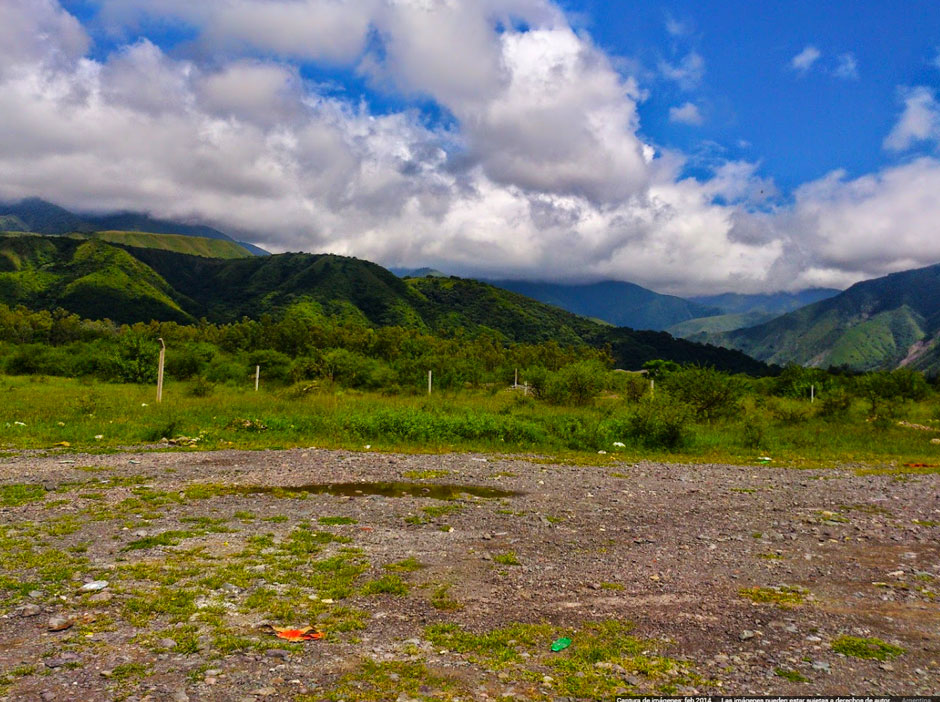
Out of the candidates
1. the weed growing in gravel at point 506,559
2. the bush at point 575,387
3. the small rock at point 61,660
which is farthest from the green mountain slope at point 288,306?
the small rock at point 61,660

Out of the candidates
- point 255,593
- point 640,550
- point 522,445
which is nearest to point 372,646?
point 255,593

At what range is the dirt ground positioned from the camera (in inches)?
187

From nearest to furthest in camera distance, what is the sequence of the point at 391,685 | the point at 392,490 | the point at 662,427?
the point at 391,685 → the point at 392,490 → the point at 662,427

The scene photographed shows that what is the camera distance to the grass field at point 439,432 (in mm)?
19359

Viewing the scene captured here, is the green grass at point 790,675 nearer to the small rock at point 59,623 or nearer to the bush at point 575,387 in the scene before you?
the small rock at point 59,623

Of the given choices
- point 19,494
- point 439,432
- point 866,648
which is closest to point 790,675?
point 866,648

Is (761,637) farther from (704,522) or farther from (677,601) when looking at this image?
(704,522)

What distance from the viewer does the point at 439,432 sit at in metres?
21.5

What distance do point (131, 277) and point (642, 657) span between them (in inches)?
8515

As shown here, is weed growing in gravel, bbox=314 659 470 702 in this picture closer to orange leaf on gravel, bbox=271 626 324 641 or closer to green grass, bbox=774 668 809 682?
orange leaf on gravel, bbox=271 626 324 641

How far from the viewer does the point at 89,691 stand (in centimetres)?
434

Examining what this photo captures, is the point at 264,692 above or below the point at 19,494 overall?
above

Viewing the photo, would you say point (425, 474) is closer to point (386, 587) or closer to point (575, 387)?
point (386, 587)

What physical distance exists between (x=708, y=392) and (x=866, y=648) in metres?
24.5
